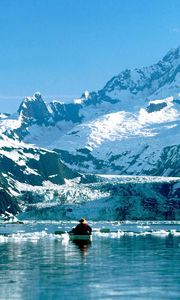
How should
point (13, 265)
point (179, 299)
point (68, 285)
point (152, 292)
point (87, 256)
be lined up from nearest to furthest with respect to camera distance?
point (179, 299) < point (152, 292) < point (68, 285) < point (13, 265) < point (87, 256)

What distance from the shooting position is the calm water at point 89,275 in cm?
5684

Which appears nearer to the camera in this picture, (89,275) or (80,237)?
(89,275)

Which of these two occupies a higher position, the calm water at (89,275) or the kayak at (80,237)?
the kayak at (80,237)

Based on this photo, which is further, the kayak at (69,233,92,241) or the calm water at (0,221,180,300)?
the kayak at (69,233,92,241)

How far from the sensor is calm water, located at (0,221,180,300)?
56.8 m

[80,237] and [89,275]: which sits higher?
[80,237]

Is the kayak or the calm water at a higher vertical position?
the kayak

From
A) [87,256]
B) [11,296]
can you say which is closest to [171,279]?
[11,296]

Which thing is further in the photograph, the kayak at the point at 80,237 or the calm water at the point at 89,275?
the kayak at the point at 80,237

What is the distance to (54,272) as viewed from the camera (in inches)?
2758

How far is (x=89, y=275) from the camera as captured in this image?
68.1m

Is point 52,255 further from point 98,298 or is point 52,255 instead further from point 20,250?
point 98,298

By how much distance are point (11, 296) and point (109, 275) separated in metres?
14.7

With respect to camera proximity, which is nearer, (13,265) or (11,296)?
(11,296)
